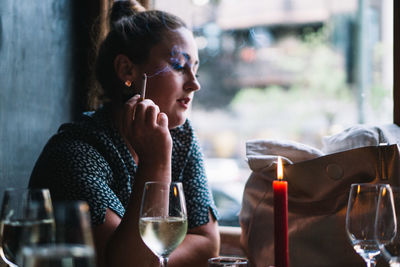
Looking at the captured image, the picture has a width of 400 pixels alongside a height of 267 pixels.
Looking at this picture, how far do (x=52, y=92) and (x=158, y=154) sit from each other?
75cm

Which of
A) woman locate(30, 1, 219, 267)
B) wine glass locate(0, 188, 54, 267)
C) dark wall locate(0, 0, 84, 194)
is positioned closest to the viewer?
wine glass locate(0, 188, 54, 267)

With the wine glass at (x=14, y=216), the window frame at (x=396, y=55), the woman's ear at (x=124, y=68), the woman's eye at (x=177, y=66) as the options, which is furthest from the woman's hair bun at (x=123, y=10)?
the wine glass at (x=14, y=216)

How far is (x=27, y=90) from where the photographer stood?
1700 mm

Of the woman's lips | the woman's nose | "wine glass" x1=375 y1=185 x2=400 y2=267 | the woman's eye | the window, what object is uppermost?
the window

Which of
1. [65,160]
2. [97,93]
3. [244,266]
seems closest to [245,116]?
[97,93]

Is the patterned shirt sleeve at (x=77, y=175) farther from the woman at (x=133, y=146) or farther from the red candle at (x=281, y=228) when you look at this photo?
the red candle at (x=281, y=228)

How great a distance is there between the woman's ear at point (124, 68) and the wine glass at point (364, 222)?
1.01 meters

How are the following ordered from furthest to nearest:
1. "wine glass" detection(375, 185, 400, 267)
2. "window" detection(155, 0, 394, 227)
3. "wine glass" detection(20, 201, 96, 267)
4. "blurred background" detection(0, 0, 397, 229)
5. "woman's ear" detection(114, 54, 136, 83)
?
"window" detection(155, 0, 394, 227) → "blurred background" detection(0, 0, 397, 229) → "woman's ear" detection(114, 54, 136, 83) → "wine glass" detection(375, 185, 400, 267) → "wine glass" detection(20, 201, 96, 267)

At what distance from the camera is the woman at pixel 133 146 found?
1308mm

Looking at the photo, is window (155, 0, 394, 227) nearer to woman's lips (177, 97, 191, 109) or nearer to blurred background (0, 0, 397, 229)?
blurred background (0, 0, 397, 229)

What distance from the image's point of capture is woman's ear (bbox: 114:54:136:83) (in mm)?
1706

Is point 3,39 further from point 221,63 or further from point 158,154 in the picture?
point 221,63

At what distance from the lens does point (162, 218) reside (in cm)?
92

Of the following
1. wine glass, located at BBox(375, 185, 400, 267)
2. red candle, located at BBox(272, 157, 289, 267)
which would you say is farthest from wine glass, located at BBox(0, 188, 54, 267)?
wine glass, located at BBox(375, 185, 400, 267)
